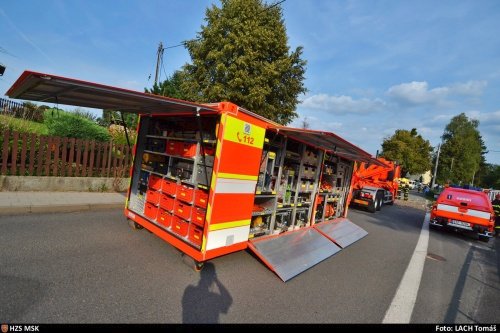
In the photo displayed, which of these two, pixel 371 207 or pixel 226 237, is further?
pixel 371 207

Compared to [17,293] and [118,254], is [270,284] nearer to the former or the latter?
[118,254]

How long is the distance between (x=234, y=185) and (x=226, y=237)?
83 centimetres

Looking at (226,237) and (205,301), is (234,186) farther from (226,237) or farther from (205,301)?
(205,301)

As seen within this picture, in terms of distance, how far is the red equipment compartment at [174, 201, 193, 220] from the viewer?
4.51 metres

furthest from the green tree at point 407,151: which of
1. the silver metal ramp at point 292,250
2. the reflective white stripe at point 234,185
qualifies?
the reflective white stripe at point 234,185

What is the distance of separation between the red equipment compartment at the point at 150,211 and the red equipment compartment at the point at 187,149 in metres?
1.23

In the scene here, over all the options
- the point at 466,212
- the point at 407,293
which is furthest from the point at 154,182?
the point at 466,212

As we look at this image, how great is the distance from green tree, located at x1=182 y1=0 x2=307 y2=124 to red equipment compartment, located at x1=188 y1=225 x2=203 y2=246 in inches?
429

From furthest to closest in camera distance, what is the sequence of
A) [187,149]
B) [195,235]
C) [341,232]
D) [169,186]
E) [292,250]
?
[341,232]
[292,250]
[169,186]
[187,149]
[195,235]

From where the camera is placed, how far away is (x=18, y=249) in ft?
13.3

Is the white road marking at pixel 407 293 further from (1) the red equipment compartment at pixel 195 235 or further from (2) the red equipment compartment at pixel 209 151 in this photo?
(2) the red equipment compartment at pixel 209 151

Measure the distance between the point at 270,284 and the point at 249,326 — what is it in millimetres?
1162

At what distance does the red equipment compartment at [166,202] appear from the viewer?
491cm

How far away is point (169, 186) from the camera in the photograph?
499cm
